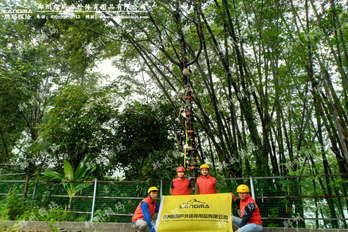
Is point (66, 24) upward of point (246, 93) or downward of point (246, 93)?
upward

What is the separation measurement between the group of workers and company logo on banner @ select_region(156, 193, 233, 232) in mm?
144

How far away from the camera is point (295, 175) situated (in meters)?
3.82

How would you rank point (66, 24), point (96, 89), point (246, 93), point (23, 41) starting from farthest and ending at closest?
point (23, 41) < point (96, 89) < point (66, 24) < point (246, 93)

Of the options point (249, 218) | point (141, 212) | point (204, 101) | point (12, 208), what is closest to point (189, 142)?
point (141, 212)

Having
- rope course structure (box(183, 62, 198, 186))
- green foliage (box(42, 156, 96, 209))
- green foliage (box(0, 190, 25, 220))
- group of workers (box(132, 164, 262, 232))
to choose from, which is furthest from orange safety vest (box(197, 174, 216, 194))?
green foliage (box(0, 190, 25, 220))

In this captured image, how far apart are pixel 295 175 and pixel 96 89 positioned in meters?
5.58

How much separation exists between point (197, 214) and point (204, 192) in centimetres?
39

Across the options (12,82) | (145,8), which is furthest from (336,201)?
(12,82)

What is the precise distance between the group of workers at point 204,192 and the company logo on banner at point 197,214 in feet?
0.47

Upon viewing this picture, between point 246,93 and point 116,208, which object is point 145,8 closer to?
point 246,93

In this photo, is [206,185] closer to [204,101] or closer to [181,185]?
[181,185]

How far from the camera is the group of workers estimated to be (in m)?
2.78

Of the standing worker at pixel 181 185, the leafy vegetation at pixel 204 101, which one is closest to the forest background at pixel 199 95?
the leafy vegetation at pixel 204 101

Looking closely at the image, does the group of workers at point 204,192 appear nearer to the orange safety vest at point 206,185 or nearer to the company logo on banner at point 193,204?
the orange safety vest at point 206,185
